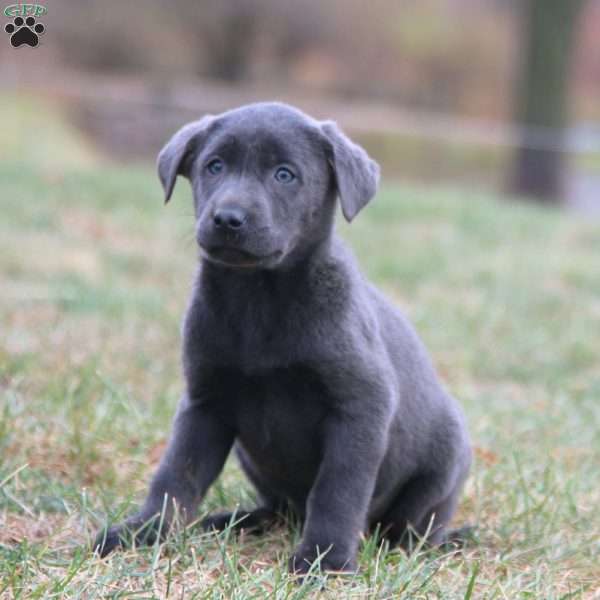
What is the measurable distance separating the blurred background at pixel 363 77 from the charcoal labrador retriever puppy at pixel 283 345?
46.4 feet

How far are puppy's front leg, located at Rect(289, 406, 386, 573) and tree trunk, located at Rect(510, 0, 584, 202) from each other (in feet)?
47.2

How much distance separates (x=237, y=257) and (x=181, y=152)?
0.50 metres

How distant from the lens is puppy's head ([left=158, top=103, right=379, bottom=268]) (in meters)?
3.24

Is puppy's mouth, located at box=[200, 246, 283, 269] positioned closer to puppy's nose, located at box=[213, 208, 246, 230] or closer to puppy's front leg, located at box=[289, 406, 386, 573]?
puppy's nose, located at box=[213, 208, 246, 230]

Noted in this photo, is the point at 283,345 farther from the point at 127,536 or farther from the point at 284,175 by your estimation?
the point at 127,536

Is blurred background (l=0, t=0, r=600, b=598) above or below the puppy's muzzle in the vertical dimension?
below

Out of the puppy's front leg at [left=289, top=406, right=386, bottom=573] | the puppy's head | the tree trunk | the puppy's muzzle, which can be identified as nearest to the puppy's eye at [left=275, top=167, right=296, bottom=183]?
the puppy's head

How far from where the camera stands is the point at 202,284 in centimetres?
355

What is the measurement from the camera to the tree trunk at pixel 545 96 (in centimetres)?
1727

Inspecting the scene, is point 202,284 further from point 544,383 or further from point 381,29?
point 381,29

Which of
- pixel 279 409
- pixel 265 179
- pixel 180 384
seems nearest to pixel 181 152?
pixel 265 179

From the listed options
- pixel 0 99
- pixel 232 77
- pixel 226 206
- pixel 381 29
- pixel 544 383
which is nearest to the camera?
pixel 226 206

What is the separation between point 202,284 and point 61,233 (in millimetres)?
6156

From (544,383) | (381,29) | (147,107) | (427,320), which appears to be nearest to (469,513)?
(544,383)
